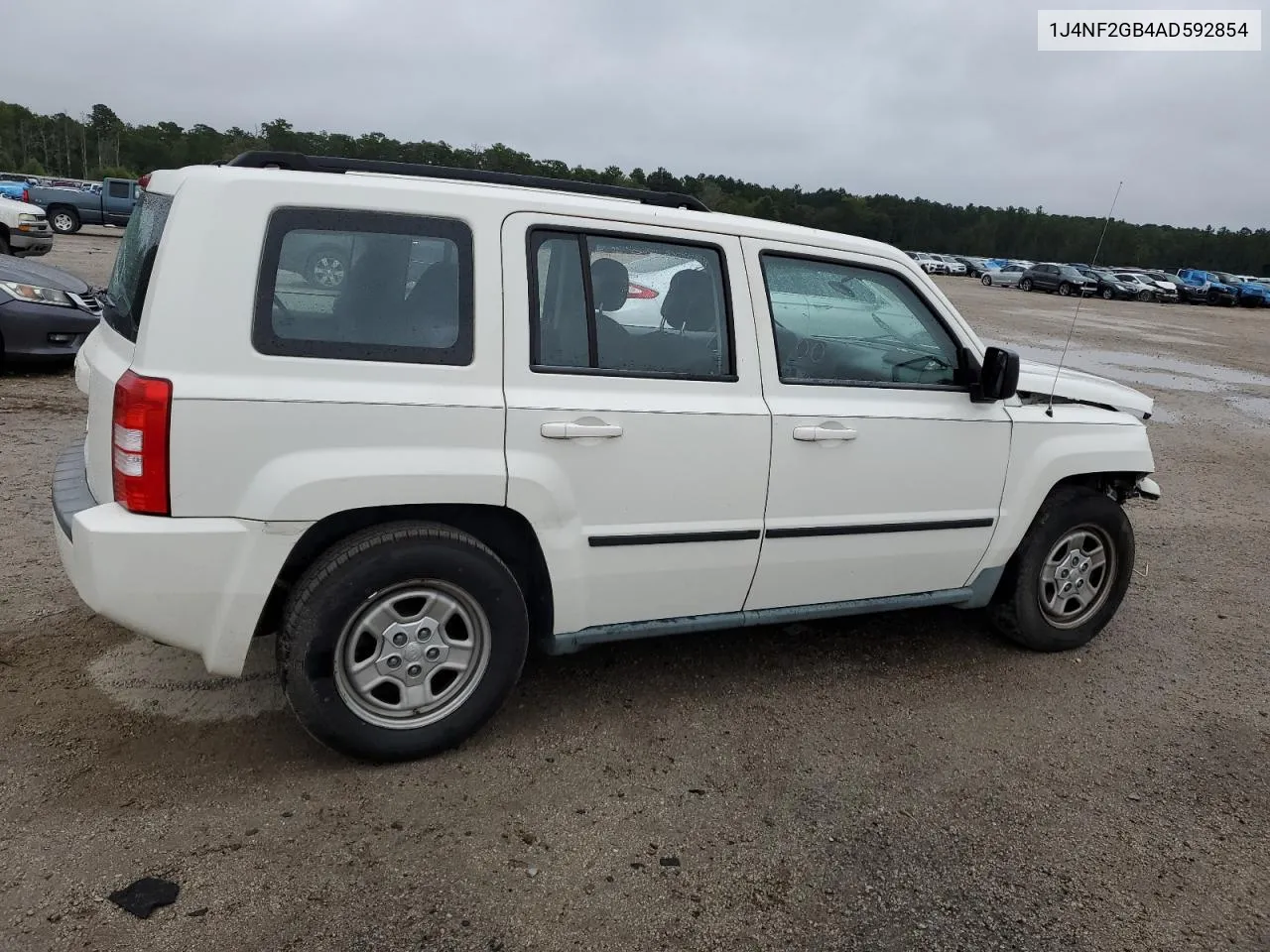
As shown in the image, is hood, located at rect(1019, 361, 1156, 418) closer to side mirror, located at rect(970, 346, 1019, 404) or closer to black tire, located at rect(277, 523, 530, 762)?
side mirror, located at rect(970, 346, 1019, 404)

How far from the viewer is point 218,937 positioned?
239cm

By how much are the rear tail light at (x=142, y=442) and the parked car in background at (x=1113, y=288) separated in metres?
47.1

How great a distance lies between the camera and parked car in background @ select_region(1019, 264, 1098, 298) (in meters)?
42.5

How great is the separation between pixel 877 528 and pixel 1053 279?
4481cm

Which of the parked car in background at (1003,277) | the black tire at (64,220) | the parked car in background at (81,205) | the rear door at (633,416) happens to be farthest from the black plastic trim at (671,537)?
the parked car in background at (1003,277)

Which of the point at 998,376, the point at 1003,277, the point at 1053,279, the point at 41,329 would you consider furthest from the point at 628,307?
the point at 1003,277

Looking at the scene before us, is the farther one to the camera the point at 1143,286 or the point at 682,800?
the point at 1143,286

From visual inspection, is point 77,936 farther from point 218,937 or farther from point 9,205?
point 9,205

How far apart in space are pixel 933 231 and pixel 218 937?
107915 mm

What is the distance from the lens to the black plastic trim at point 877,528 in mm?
3537

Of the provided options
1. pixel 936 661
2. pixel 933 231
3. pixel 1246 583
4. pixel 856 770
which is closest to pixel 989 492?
pixel 936 661

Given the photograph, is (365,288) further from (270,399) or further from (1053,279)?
(1053,279)

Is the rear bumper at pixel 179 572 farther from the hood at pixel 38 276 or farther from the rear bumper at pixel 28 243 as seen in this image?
the rear bumper at pixel 28 243

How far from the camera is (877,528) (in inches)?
147
